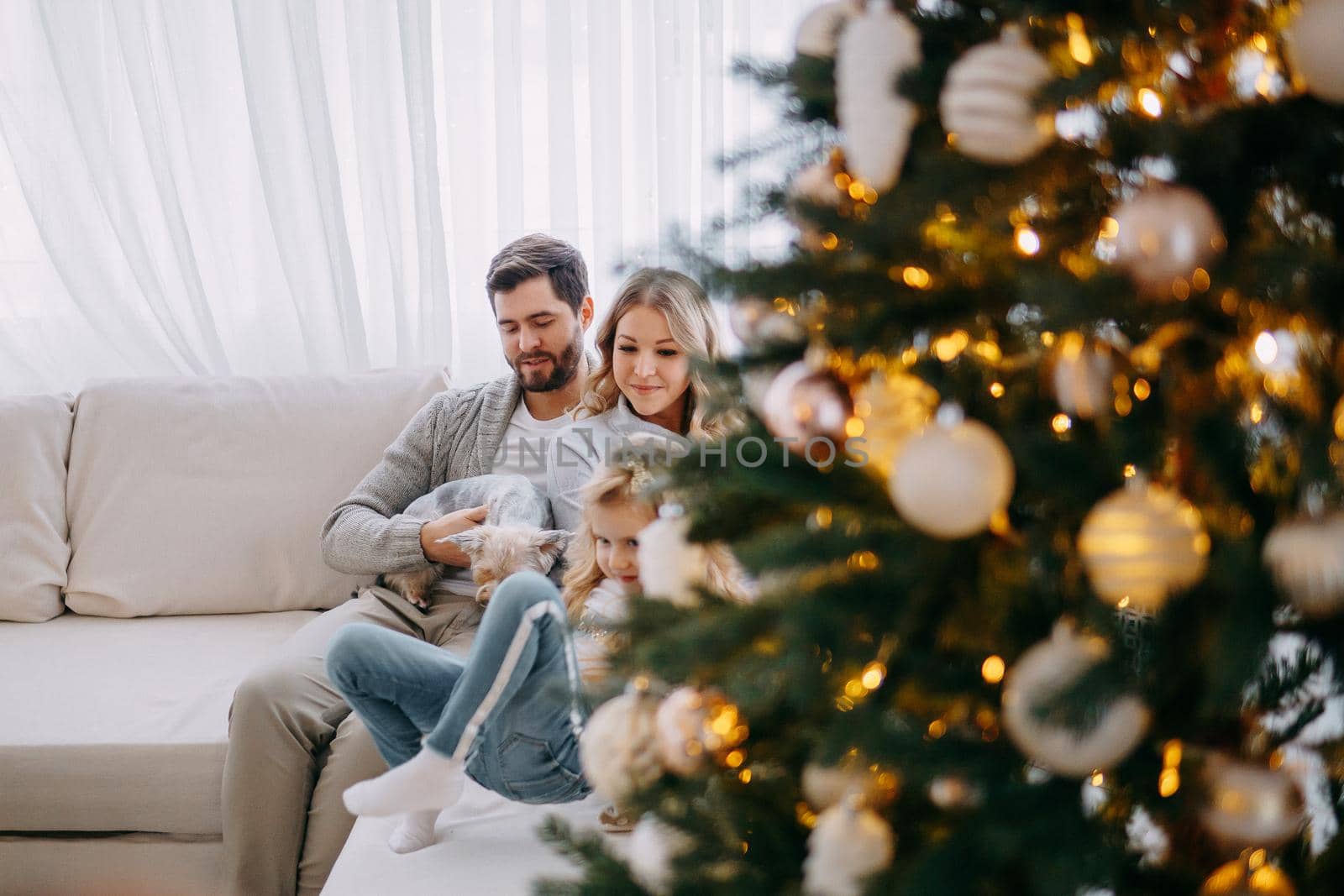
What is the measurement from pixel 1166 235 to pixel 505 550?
1557 mm

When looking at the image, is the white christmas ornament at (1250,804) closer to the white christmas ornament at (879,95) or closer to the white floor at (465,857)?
the white christmas ornament at (879,95)

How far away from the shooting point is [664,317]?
6.48 ft

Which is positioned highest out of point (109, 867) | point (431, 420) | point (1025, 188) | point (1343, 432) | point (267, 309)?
point (1025, 188)

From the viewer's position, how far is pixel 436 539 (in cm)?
205

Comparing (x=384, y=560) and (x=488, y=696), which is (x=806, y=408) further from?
(x=384, y=560)

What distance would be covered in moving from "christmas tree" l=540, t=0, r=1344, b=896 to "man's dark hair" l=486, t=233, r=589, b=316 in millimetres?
1585

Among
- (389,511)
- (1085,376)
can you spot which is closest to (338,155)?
(389,511)

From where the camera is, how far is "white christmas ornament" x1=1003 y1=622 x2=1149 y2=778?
0.49 meters

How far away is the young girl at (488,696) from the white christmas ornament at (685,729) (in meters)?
0.58

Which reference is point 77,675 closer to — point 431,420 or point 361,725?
point 361,725

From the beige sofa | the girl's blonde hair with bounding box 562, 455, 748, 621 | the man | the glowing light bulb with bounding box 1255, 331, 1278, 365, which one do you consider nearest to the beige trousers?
the man

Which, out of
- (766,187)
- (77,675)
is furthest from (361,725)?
(766,187)

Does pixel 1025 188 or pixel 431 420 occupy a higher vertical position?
pixel 1025 188

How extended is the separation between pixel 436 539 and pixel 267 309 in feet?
3.59
